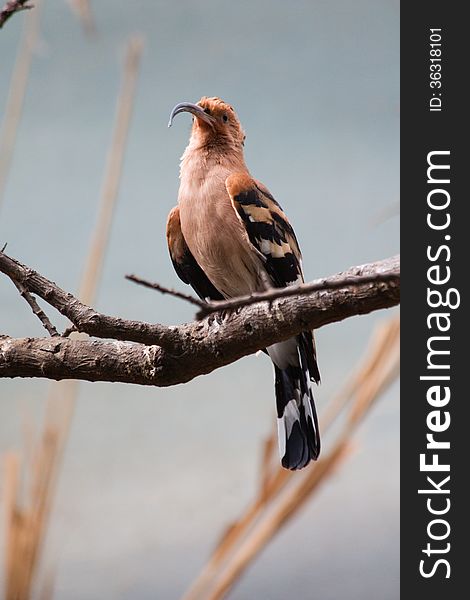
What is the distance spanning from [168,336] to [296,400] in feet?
A: 1.20

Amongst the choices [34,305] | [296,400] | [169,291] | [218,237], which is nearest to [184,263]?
[218,237]

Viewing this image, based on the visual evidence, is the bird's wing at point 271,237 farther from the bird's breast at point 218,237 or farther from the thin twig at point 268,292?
the thin twig at point 268,292

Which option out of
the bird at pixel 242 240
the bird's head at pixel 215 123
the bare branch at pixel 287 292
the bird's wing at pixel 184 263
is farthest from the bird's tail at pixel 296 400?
the bare branch at pixel 287 292

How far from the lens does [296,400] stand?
3.34ft

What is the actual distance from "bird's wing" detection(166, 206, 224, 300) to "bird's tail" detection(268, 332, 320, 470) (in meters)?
0.14

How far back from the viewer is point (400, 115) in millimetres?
809

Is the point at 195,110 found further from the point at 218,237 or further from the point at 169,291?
the point at 169,291

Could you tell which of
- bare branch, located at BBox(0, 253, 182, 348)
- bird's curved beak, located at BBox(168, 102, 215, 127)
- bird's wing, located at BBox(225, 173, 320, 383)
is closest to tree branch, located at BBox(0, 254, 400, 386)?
bare branch, located at BBox(0, 253, 182, 348)

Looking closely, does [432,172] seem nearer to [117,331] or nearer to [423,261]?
[423,261]

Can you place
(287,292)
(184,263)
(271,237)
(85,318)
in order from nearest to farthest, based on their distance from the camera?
1. (287,292)
2. (85,318)
3. (271,237)
4. (184,263)

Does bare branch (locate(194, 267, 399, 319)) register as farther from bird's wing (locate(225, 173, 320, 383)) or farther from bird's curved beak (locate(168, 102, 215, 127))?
bird's curved beak (locate(168, 102, 215, 127))

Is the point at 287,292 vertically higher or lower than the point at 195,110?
lower

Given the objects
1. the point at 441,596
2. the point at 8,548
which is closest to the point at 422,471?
the point at 441,596

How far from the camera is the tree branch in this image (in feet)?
1.92
